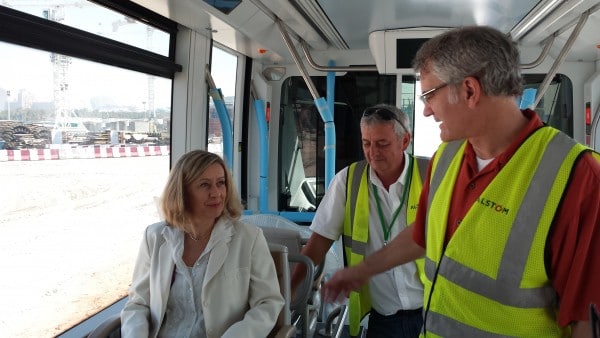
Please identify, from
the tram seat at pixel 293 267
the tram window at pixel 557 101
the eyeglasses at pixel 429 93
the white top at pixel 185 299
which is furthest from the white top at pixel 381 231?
the tram window at pixel 557 101

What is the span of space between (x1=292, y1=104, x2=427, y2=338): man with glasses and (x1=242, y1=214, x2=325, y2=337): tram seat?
32cm

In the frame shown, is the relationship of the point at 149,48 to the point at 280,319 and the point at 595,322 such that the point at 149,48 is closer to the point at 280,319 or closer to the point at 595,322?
the point at 280,319

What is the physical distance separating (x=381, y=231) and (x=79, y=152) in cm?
185

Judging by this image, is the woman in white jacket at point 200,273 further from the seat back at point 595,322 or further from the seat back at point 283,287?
the seat back at point 595,322

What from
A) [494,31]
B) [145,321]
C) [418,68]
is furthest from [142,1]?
[494,31]

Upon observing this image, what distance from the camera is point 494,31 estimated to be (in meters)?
1.28

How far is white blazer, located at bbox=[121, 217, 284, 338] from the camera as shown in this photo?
2.12m

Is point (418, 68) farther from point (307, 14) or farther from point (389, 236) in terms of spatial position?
point (307, 14)

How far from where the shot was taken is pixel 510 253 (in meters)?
1.20

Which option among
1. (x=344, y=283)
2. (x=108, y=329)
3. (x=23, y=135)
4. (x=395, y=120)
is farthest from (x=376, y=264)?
(x=23, y=135)

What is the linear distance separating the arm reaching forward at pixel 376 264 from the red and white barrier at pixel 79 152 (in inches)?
67.1

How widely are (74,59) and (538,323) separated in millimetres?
2589

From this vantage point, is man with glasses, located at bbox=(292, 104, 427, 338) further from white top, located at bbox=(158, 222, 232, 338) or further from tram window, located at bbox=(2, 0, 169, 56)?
tram window, located at bbox=(2, 0, 169, 56)

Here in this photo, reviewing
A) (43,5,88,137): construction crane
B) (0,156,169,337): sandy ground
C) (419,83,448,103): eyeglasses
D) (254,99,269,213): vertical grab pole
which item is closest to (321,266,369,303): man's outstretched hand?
(419,83,448,103): eyeglasses
